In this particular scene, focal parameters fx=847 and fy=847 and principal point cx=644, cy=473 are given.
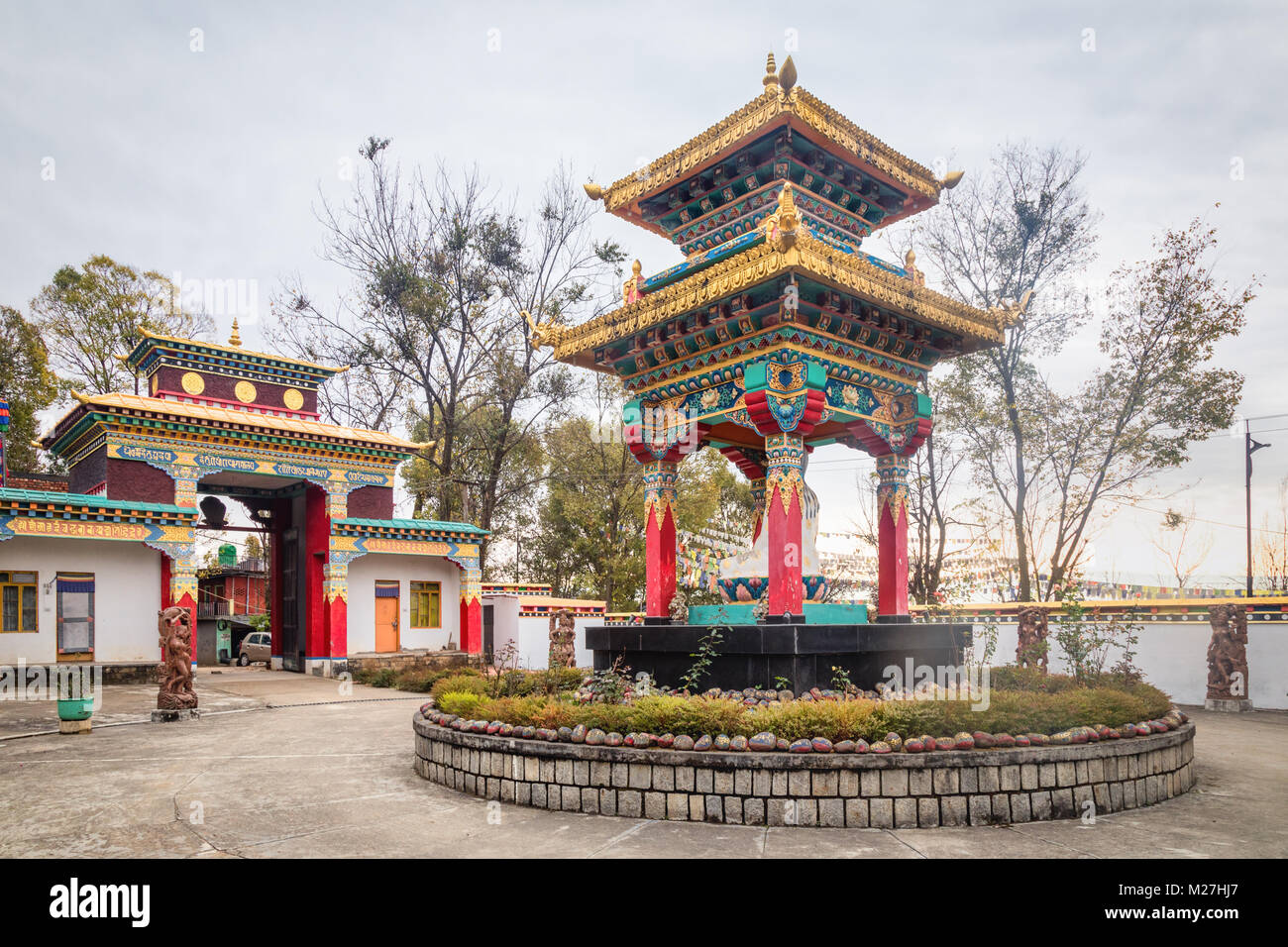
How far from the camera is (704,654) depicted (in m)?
9.37

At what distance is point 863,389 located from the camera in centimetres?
1075

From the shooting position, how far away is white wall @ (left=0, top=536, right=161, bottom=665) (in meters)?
18.8

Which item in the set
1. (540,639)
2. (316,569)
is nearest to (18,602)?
(316,569)

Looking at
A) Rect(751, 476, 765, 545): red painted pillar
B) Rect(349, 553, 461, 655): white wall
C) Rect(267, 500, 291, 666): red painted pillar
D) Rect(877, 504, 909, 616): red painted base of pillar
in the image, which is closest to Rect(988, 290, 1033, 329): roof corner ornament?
Rect(877, 504, 909, 616): red painted base of pillar

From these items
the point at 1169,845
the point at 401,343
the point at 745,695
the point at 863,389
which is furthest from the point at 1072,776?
the point at 401,343

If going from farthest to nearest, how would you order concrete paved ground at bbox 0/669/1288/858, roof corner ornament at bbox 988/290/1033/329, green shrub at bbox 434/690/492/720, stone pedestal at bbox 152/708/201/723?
stone pedestal at bbox 152/708/201/723 < roof corner ornament at bbox 988/290/1033/329 < green shrub at bbox 434/690/492/720 < concrete paved ground at bbox 0/669/1288/858

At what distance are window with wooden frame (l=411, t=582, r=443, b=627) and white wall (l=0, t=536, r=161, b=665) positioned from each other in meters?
6.91

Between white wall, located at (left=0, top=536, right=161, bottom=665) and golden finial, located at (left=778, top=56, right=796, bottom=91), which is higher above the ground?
golden finial, located at (left=778, top=56, right=796, bottom=91)

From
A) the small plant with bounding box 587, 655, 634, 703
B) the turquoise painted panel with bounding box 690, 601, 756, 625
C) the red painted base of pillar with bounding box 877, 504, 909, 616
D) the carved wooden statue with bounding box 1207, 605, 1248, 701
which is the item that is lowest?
the carved wooden statue with bounding box 1207, 605, 1248, 701

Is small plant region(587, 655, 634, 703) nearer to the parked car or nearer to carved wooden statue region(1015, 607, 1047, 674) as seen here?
carved wooden statue region(1015, 607, 1047, 674)

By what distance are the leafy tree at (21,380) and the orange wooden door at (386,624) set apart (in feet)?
49.6

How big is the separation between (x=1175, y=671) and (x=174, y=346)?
24167 millimetres

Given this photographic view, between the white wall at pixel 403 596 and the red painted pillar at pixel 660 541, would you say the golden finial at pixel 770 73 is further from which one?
the white wall at pixel 403 596

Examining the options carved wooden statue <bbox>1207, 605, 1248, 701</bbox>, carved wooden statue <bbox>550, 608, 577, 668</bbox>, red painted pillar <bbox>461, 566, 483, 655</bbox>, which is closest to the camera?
carved wooden statue <bbox>1207, 605, 1248, 701</bbox>
